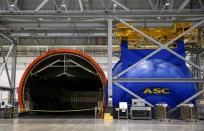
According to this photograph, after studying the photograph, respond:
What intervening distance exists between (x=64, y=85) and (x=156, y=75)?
9.88 meters

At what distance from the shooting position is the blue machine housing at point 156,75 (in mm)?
14992

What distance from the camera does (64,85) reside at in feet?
75.7

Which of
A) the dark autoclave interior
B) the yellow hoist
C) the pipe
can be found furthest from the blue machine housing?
the dark autoclave interior

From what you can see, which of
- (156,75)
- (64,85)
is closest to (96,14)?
(156,75)

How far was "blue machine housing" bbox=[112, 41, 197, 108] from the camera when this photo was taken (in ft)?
49.2

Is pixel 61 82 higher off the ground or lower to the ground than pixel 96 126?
higher

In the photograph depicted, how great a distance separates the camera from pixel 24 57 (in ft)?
98.3

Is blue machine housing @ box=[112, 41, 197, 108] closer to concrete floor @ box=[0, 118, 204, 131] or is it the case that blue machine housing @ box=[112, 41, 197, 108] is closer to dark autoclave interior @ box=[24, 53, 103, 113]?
dark autoclave interior @ box=[24, 53, 103, 113]

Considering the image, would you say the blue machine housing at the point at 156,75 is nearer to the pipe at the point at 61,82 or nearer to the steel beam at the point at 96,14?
the pipe at the point at 61,82

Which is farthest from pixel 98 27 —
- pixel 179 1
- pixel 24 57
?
pixel 24 57

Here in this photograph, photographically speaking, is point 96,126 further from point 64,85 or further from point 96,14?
point 64,85

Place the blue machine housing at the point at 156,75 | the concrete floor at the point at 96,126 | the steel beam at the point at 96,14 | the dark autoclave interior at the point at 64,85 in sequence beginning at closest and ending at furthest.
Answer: the concrete floor at the point at 96,126 < the blue machine housing at the point at 156,75 < the steel beam at the point at 96,14 < the dark autoclave interior at the point at 64,85

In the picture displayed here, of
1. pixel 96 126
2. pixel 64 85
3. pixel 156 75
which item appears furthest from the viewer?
pixel 64 85

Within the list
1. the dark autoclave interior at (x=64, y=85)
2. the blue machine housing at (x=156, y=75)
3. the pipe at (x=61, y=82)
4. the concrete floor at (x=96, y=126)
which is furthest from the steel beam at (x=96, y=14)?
the concrete floor at (x=96, y=126)
